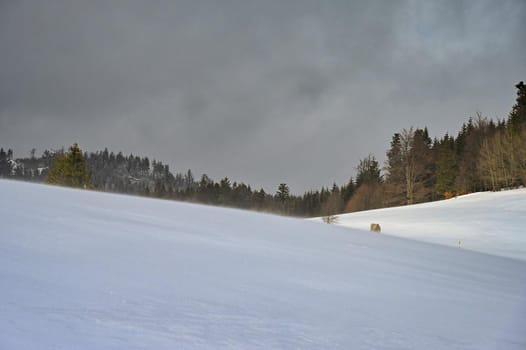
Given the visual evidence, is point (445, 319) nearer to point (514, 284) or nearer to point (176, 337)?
point (176, 337)

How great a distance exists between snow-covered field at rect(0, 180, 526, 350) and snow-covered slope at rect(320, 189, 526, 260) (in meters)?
15.0

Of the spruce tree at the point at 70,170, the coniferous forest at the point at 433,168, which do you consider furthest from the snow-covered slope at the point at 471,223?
the spruce tree at the point at 70,170

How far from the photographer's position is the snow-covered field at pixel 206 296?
2.00m

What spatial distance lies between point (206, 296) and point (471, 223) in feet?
90.7

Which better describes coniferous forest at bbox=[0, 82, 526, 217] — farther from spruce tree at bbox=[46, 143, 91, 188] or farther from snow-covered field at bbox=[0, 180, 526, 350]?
snow-covered field at bbox=[0, 180, 526, 350]

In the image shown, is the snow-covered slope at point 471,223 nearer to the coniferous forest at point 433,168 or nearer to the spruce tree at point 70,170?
the coniferous forest at point 433,168

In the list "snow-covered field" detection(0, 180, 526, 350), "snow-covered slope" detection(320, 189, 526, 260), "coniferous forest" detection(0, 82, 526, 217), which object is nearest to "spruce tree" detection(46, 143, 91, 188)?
"coniferous forest" detection(0, 82, 526, 217)

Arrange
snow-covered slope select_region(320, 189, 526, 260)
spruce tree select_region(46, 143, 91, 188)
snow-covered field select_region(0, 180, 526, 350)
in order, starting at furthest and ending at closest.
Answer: spruce tree select_region(46, 143, 91, 188) < snow-covered slope select_region(320, 189, 526, 260) < snow-covered field select_region(0, 180, 526, 350)

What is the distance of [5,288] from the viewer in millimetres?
2209

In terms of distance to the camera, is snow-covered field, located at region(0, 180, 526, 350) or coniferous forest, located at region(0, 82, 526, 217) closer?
snow-covered field, located at region(0, 180, 526, 350)

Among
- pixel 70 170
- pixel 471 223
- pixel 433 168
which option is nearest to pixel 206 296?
pixel 471 223

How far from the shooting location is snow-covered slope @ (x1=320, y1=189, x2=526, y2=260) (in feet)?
66.8

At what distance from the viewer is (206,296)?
2.93m

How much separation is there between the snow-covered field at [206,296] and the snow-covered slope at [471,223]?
15.0m
